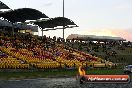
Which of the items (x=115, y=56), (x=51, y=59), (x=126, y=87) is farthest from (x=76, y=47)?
(x=126, y=87)

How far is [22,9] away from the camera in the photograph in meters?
75.6

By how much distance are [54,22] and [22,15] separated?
957 centimetres

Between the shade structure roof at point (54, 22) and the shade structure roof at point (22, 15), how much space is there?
364 centimetres

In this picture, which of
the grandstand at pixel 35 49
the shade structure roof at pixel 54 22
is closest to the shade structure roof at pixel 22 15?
the grandstand at pixel 35 49

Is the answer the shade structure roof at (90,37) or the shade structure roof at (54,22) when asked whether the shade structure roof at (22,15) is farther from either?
the shade structure roof at (90,37)

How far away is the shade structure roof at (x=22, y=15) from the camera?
76438 mm

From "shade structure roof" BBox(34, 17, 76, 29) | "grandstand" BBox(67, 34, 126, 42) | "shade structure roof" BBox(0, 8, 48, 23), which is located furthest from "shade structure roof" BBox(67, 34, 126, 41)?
"shade structure roof" BBox(0, 8, 48, 23)

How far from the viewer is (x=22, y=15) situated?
259ft

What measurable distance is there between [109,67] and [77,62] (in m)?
7.08

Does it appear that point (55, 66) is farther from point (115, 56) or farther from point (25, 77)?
point (115, 56)

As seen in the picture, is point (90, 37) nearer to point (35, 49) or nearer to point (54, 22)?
point (54, 22)

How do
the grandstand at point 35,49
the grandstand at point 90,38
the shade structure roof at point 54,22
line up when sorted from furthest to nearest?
the grandstand at point 90,38 < the shade structure roof at point 54,22 < the grandstand at point 35,49

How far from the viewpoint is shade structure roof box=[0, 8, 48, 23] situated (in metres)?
76.4

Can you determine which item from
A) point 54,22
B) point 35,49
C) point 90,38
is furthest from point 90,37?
point 35,49
